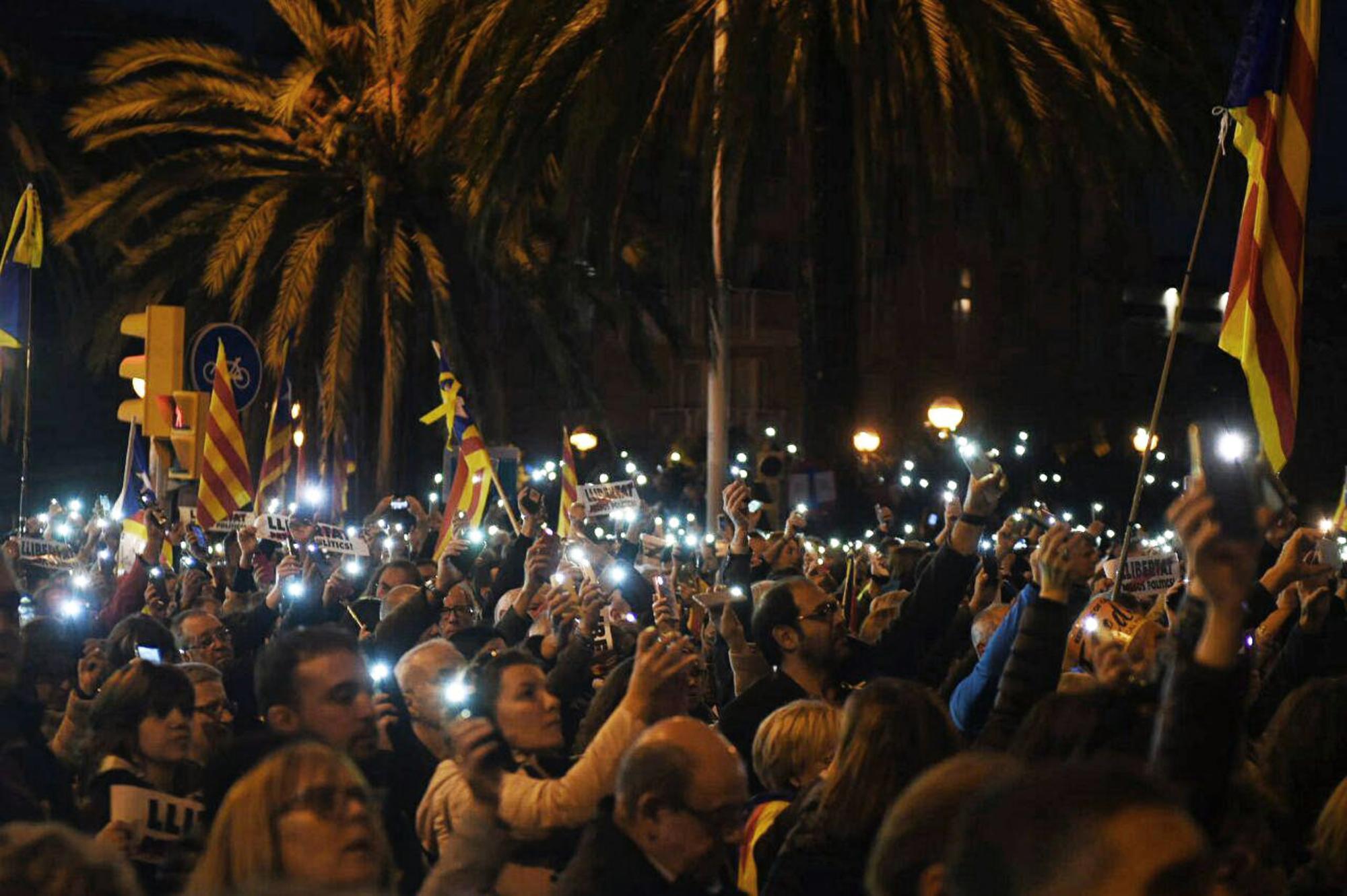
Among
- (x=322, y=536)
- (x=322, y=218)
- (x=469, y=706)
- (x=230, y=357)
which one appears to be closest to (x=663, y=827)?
(x=469, y=706)

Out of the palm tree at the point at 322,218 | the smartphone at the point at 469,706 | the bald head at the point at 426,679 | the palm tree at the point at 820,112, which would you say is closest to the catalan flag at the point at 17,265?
the palm tree at the point at 820,112

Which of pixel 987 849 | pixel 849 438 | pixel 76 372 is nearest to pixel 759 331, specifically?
pixel 76 372

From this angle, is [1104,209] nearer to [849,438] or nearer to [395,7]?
[849,438]

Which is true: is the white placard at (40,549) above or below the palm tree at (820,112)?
below

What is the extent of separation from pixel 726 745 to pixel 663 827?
10.8 inches

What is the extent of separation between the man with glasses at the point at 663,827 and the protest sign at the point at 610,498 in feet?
36.4

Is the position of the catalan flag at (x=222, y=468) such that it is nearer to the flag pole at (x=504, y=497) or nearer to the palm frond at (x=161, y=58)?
the flag pole at (x=504, y=497)

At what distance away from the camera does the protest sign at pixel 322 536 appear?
14414mm

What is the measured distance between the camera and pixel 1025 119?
47.5ft

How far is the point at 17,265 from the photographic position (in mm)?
15523

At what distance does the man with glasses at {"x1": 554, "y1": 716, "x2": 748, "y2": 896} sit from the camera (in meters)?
4.05

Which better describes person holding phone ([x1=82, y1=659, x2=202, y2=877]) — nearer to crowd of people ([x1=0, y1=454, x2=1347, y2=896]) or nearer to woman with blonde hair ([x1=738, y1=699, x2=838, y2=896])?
crowd of people ([x1=0, y1=454, x2=1347, y2=896])

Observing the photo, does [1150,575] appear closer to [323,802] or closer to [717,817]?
[717,817]

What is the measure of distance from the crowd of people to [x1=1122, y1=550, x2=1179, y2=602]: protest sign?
0.72 m
